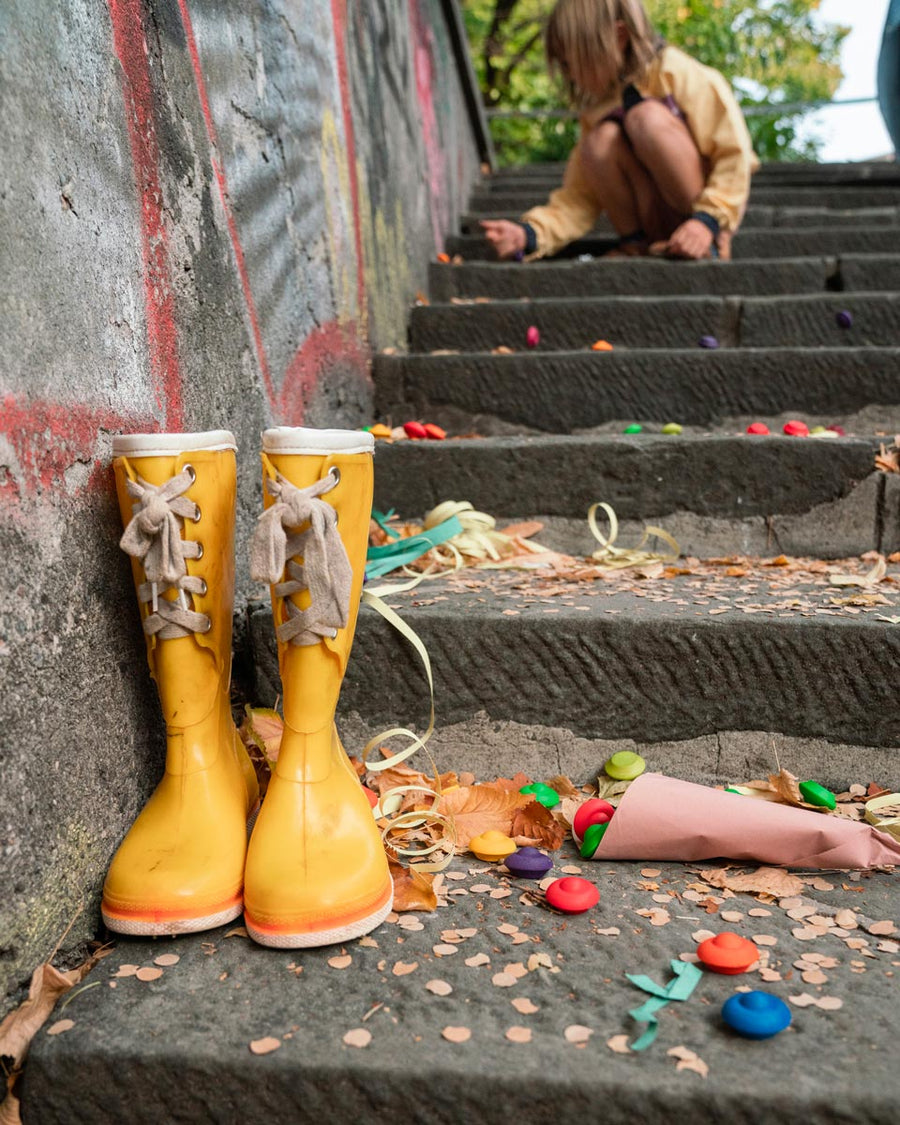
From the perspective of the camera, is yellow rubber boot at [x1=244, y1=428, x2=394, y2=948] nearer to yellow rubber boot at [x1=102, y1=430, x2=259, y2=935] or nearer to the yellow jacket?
yellow rubber boot at [x1=102, y1=430, x2=259, y2=935]

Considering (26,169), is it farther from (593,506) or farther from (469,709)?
(593,506)

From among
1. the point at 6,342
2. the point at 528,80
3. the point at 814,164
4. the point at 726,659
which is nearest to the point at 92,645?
the point at 6,342

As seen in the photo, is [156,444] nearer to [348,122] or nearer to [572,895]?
[572,895]

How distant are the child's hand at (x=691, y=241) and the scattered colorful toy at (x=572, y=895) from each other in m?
2.39

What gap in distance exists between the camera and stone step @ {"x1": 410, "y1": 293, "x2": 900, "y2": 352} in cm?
252

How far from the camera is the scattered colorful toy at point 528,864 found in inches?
43.1

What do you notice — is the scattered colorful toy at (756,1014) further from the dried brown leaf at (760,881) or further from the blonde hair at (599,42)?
the blonde hair at (599,42)

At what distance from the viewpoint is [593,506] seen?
5.97 feet

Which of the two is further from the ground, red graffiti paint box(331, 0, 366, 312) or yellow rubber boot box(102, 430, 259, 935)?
red graffiti paint box(331, 0, 366, 312)

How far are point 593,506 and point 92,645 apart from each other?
1.08 metres

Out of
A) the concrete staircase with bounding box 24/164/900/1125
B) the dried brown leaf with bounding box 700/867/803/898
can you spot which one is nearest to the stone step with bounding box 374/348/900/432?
the concrete staircase with bounding box 24/164/900/1125

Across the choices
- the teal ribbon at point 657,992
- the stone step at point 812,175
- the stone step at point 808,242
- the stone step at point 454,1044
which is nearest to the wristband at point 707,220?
the stone step at point 808,242

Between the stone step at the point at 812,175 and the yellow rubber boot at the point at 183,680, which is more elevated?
the stone step at the point at 812,175

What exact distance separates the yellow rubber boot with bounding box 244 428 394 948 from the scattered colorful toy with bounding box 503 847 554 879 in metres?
0.16
